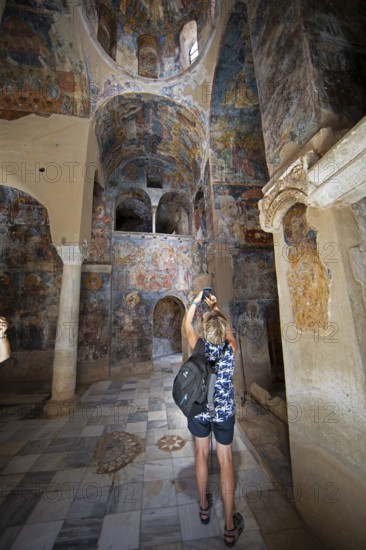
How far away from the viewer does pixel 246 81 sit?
20.5 ft

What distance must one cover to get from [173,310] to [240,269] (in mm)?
8547

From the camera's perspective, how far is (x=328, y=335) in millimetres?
2002

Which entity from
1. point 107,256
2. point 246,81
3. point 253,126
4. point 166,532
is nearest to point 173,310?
point 107,256

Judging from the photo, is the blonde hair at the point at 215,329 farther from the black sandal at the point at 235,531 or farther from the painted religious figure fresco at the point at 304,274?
the black sandal at the point at 235,531

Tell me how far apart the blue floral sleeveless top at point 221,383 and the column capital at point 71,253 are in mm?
4744

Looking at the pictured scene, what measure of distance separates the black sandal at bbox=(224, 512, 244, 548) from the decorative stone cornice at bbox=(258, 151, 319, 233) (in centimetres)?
298

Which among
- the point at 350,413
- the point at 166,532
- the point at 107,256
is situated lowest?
the point at 166,532

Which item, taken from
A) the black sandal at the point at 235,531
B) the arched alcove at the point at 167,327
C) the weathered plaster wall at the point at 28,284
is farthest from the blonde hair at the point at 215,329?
the arched alcove at the point at 167,327

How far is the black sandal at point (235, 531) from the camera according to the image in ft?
Result: 6.73

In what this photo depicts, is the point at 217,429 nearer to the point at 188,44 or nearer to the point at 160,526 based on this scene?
the point at 160,526

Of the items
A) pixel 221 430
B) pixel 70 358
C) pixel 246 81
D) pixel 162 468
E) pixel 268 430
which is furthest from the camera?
pixel 246 81

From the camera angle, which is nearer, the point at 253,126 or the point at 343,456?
the point at 343,456

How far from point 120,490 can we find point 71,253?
190 inches

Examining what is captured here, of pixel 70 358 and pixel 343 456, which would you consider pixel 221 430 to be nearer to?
pixel 343 456
